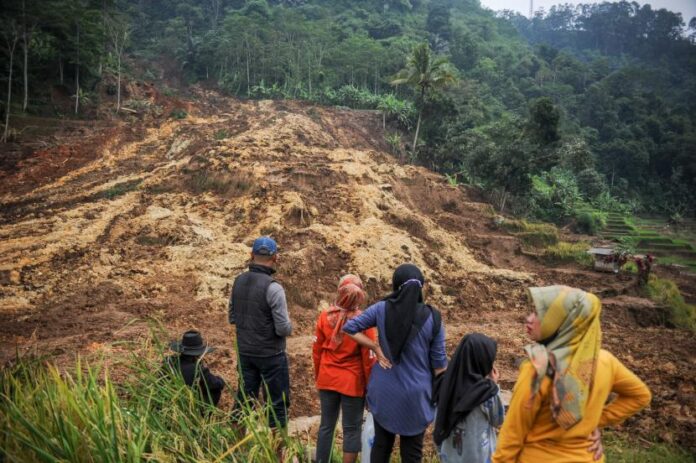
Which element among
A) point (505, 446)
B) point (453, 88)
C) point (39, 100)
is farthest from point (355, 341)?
point (453, 88)

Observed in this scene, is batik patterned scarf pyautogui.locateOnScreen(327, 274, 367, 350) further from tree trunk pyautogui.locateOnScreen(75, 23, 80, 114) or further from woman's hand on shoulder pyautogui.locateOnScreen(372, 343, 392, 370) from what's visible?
tree trunk pyautogui.locateOnScreen(75, 23, 80, 114)

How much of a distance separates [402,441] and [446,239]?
8.82 meters

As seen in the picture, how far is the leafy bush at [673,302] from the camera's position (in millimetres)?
8172

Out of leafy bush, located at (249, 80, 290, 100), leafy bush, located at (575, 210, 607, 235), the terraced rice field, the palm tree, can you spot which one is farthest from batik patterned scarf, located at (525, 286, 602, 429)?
leafy bush, located at (249, 80, 290, 100)

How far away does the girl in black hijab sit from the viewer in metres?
2.04

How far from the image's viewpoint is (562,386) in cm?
141

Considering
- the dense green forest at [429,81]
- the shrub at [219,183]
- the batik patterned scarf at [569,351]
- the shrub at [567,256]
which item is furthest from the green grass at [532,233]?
the batik patterned scarf at [569,351]

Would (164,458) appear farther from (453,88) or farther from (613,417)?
(453,88)

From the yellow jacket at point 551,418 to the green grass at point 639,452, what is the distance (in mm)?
2453

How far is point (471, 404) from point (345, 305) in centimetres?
84

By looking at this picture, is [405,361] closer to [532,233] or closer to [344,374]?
[344,374]

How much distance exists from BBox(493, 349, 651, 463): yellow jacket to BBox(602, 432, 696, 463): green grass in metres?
2.45

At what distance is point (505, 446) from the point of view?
1560 millimetres

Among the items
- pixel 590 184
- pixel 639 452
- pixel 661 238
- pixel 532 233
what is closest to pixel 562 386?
pixel 639 452
